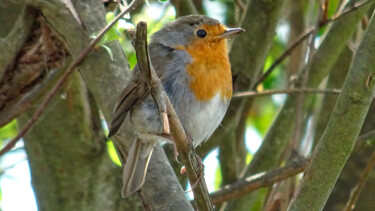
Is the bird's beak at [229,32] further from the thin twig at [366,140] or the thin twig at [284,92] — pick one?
the thin twig at [366,140]

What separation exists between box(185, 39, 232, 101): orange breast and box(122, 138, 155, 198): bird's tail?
40 centimetres

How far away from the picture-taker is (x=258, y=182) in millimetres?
4324

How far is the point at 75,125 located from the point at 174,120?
1875 millimetres

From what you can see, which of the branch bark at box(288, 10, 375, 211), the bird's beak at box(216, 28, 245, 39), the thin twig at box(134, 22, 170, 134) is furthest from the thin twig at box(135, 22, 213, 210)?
the bird's beak at box(216, 28, 245, 39)

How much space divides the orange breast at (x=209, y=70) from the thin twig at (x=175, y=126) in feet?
3.11

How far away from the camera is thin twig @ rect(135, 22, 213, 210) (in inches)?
98.1

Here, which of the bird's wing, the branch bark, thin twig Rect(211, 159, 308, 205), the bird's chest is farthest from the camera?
thin twig Rect(211, 159, 308, 205)

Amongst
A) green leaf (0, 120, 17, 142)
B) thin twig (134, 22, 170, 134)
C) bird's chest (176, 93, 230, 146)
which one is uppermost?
green leaf (0, 120, 17, 142)

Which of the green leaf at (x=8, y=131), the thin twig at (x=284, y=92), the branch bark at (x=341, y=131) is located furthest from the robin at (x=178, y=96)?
the green leaf at (x=8, y=131)

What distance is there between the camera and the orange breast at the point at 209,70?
382cm

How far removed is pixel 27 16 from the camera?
422cm

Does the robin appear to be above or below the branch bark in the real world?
above

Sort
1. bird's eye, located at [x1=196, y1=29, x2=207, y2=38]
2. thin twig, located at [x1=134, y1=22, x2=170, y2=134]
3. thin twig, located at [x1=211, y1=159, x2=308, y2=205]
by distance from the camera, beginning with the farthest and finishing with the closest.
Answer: thin twig, located at [x1=211, y1=159, x2=308, y2=205], bird's eye, located at [x1=196, y1=29, x2=207, y2=38], thin twig, located at [x1=134, y1=22, x2=170, y2=134]

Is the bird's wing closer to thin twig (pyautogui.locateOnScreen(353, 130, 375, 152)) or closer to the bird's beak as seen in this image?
the bird's beak
